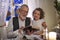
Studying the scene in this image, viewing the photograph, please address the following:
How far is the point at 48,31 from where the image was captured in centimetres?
143

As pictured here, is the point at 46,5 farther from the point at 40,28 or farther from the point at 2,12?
the point at 2,12

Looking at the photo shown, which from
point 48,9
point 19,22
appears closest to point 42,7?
point 48,9

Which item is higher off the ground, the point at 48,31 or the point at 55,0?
the point at 55,0

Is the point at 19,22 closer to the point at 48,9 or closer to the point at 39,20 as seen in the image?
the point at 39,20

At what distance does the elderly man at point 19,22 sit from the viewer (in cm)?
148

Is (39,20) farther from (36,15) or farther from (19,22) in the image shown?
(19,22)

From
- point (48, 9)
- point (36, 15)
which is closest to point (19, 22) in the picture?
point (36, 15)

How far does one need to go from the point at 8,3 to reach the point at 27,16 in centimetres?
24

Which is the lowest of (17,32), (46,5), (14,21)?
(17,32)

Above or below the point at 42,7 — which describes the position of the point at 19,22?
below

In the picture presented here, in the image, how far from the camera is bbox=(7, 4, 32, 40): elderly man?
1480mm

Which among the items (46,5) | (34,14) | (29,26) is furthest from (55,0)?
(29,26)

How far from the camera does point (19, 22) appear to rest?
149cm

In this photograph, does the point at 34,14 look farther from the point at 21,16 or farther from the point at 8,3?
the point at 8,3
